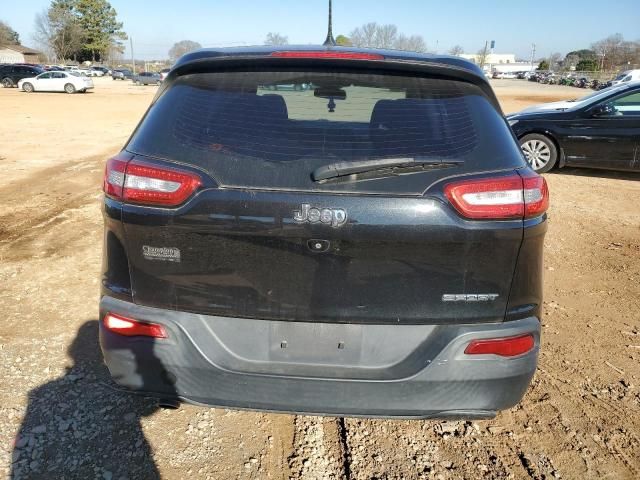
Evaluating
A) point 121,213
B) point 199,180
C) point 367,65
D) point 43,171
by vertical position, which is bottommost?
point 43,171

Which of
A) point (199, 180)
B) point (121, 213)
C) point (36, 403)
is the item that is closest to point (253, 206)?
point (199, 180)

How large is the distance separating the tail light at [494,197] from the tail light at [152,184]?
0.93 m

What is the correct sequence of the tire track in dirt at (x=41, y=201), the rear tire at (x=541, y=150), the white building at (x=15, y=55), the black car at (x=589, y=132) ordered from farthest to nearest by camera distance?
1. the white building at (x=15, y=55)
2. the rear tire at (x=541, y=150)
3. the black car at (x=589, y=132)
4. the tire track in dirt at (x=41, y=201)

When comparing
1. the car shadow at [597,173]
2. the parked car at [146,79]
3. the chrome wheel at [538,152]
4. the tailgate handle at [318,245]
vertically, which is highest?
the tailgate handle at [318,245]

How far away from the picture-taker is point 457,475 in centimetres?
235

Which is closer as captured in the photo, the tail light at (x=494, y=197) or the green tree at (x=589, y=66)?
the tail light at (x=494, y=197)

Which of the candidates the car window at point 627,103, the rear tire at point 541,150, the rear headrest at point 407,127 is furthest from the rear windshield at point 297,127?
the car window at point 627,103

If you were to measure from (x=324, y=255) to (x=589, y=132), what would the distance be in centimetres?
809

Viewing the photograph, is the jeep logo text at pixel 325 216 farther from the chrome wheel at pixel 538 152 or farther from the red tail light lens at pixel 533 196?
the chrome wheel at pixel 538 152

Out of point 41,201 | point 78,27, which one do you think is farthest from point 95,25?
point 41,201

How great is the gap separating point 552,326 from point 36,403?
3.35 metres

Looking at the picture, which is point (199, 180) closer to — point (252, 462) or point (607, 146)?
point (252, 462)

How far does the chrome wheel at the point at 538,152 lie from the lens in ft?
28.7

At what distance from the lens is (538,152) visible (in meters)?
8.82
